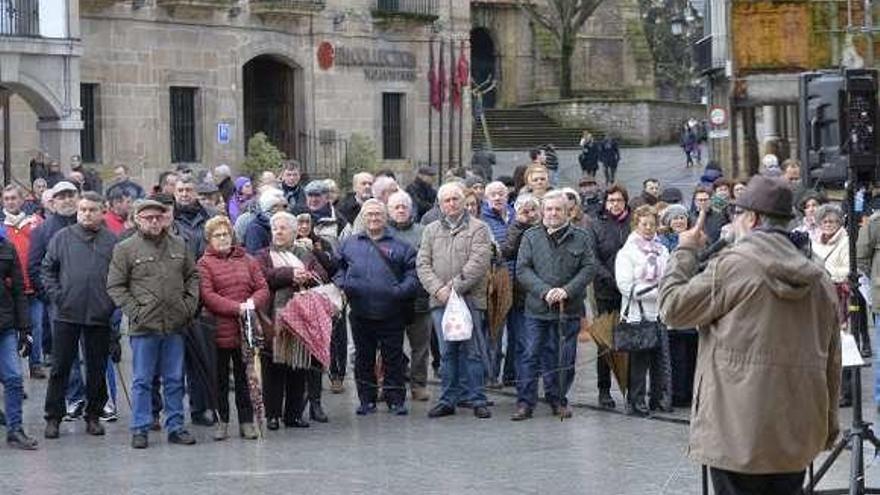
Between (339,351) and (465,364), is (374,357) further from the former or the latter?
(339,351)

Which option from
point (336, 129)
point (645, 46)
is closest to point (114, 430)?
point (336, 129)

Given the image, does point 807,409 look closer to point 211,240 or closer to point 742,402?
point 742,402

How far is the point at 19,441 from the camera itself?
47.7 ft

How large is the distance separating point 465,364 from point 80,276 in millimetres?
3065

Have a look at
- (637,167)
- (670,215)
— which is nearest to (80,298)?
(670,215)

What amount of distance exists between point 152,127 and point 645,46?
32.3 m

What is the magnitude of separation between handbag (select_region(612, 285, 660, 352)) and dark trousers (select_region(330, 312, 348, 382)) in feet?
8.45

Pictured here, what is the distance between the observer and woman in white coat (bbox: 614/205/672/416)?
15.8 metres

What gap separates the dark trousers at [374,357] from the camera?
1623cm

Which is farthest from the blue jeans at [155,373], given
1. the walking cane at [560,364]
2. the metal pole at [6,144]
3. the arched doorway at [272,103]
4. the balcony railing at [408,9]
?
the balcony railing at [408,9]

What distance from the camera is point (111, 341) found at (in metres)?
15.3

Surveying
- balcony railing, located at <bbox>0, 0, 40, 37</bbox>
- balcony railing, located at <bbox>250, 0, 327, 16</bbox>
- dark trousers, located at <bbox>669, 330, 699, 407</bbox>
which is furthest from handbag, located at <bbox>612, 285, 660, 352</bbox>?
balcony railing, located at <bbox>250, 0, 327, 16</bbox>

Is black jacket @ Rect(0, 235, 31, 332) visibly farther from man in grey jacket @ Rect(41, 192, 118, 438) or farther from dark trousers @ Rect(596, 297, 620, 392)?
dark trousers @ Rect(596, 297, 620, 392)

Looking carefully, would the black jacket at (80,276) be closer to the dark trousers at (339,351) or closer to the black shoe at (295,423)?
the black shoe at (295,423)
